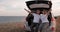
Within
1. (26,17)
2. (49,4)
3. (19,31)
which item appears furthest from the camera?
(19,31)

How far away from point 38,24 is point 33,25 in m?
0.22

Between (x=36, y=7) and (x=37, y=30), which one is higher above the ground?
(x=36, y=7)

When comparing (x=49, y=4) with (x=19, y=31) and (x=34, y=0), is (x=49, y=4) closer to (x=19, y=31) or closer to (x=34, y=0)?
(x=34, y=0)

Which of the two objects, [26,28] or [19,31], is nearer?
[26,28]

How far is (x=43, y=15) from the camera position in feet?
33.9

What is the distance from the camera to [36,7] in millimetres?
10344

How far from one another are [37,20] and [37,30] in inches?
15.3

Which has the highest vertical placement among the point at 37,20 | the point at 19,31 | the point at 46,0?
the point at 46,0

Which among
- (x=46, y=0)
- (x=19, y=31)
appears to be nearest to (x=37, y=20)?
(x=46, y=0)

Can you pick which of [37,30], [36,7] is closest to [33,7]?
[36,7]

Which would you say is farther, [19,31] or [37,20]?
[19,31]

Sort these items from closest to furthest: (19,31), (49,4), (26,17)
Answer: (49,4) < (26,17) < (19,31)

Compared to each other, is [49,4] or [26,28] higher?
[49,4]

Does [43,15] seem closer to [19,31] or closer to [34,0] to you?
[34,0]
